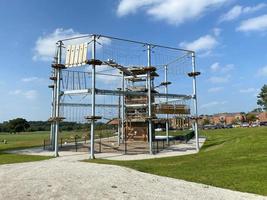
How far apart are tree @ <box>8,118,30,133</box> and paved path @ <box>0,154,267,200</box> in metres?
132

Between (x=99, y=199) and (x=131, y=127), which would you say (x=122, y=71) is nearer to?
(x=131, y=127)

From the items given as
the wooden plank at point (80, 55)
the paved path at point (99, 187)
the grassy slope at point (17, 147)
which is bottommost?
the paved path at point (99, 187)

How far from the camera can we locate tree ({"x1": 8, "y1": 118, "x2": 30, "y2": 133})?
469 feet

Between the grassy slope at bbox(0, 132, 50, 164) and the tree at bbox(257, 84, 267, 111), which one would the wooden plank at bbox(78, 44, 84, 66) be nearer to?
the grassy slope at bbox(0, 132, 50, 164)

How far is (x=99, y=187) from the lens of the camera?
1388 centimetres

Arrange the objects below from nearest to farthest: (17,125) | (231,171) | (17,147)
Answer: (231,171)
(17,147)
(17,125)

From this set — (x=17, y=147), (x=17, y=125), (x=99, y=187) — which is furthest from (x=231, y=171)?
(x=17, y=125)

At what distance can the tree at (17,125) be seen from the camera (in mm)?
142875

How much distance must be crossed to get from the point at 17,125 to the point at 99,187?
137m

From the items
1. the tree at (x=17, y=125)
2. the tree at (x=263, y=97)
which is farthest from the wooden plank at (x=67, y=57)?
the tree at (x=17, y=125)

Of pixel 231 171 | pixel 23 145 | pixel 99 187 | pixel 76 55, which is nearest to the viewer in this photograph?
pixel 99 187

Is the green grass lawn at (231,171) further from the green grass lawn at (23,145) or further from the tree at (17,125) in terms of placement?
the tree at (17,125)

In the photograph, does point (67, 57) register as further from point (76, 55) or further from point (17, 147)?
point (17, 147)

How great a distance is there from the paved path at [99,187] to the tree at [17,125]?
433ft
